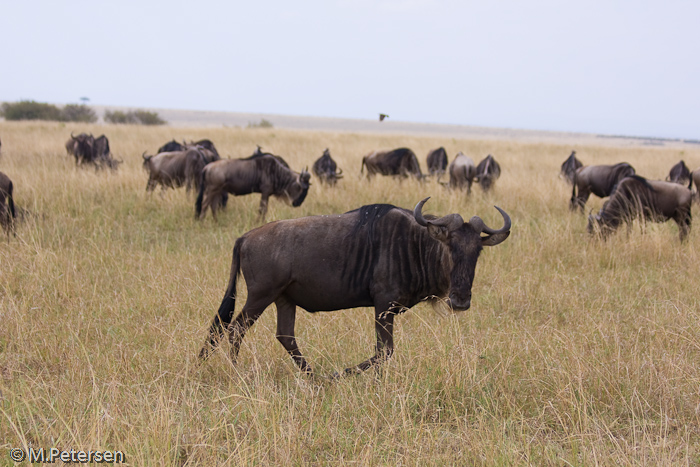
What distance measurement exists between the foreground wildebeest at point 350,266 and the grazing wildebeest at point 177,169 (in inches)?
270

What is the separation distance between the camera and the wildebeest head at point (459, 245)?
129 inches

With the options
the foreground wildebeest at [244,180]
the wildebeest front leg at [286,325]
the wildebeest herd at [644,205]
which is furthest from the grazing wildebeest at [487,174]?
the wildebeest front leg at [286,325]

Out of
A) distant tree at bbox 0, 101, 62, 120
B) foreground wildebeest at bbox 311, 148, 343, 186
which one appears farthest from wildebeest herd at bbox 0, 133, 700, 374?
distant tree at bbox 0, 101, 62, 120

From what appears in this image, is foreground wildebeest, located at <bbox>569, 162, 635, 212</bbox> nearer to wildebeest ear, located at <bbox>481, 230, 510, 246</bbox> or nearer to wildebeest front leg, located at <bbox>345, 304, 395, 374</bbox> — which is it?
wildebeest ear, located at <bbox>481, 230, 510, 246</bbox>

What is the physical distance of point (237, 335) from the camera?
364 centimetres

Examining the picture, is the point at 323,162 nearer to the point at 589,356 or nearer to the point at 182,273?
the point at 182,273

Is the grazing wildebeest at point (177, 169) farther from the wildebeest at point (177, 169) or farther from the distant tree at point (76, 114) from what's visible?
A: the distant tree at point (76, 114)

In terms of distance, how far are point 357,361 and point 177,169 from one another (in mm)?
7530

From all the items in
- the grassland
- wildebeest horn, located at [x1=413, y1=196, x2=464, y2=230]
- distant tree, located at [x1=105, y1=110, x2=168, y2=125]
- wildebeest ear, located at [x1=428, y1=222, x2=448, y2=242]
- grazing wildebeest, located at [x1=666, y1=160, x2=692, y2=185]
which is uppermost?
distant tree, located at [x1=105, y1=110, x2=168, y2=125]

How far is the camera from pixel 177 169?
10.3 meters

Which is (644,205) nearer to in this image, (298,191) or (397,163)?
(298,191)

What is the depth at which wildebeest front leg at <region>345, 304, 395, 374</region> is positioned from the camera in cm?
347

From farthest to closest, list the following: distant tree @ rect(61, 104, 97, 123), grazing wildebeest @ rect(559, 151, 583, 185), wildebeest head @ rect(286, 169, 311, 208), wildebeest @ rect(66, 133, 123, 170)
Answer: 1. distant tree @ rect(61, 104, 97, 123)
2. grazing wildebeest @ rect(559, 151, 583, 185)
3. wildebeest @ rect(66, 133, 123, 170)
4. wildebeest head @ rect(286, 169, 311, 208)

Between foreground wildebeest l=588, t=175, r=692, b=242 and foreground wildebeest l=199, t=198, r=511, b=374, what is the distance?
16.0ft
